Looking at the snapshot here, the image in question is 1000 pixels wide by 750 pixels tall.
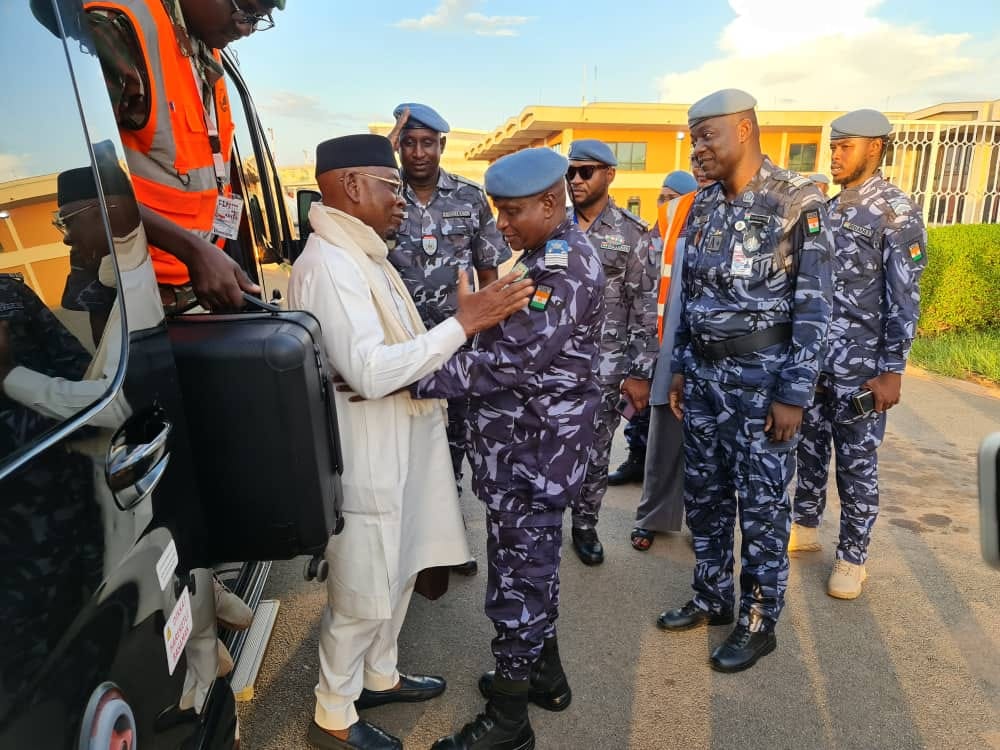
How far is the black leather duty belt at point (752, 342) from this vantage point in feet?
7.63

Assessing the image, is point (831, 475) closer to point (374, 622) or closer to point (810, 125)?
point (374, 622)

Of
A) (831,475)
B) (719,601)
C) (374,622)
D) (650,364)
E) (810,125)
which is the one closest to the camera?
(374,622)

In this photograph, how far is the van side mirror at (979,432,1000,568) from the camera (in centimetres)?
78

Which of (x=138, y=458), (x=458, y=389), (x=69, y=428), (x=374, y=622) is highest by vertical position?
(x=69, y=428)

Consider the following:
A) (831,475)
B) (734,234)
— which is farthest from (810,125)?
(734,234)

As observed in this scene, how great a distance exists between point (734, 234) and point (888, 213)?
1.04 m

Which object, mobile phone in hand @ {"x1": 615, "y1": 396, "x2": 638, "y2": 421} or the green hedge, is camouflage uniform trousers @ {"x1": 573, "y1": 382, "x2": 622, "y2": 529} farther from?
the green hedge

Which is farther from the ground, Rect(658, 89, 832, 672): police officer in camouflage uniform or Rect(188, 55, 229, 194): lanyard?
Rect(188, 55, 229, 194): lanyard

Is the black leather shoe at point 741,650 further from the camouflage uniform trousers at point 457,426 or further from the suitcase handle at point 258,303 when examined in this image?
the suitcase handle at point 258,303

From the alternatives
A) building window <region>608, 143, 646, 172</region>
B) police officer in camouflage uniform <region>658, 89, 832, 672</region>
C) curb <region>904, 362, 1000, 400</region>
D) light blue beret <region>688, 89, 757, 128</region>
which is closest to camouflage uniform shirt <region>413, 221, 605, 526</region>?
police officer in camouflage uniform <region>658, 89, 832, 672</region>

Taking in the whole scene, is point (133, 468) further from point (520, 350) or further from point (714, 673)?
point (714, 673)

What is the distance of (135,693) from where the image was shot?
1045mm

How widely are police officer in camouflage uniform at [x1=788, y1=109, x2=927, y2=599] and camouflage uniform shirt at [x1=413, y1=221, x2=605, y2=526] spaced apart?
1528mm

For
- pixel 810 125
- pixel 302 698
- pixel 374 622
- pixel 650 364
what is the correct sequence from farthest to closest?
pixel 810 125 < pixel 650 364 < pixel 302 698 < pixel 374 622
